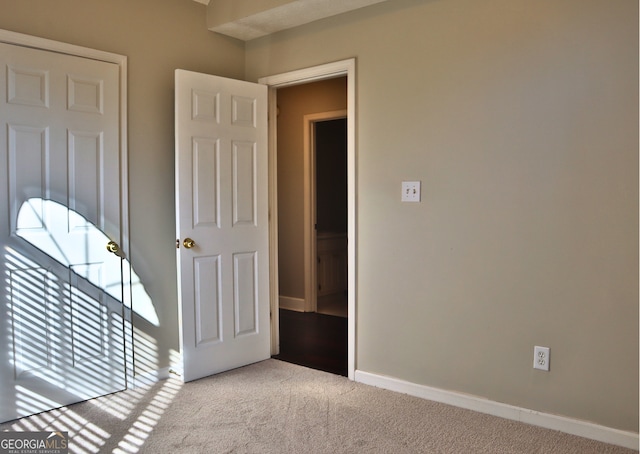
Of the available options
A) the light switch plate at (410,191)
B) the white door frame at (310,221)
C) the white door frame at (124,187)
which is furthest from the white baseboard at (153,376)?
the white door frame at (310,221)

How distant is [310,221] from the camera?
5363 mm

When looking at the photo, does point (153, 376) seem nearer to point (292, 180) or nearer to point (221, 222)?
point (221, 222)

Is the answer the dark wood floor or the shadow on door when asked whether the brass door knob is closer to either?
the dark wood floor

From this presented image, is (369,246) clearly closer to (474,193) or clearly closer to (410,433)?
(474,193)

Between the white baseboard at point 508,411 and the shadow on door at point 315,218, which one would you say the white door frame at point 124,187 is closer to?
the shadow on door at point 315,218

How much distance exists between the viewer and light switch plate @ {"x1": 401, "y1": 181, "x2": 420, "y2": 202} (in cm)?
298

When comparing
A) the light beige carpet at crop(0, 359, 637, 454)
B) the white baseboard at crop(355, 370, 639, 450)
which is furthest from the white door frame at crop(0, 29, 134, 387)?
the white baseboard at crop(355, 370, 639, 450)

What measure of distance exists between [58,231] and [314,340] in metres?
2.22

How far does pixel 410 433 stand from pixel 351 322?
2.98 feet

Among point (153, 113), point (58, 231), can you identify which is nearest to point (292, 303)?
point (153, 113)

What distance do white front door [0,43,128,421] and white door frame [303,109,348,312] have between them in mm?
2481

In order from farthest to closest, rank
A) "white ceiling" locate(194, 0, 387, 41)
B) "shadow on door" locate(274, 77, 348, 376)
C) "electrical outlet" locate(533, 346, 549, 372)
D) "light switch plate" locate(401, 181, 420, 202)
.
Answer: "shadow on door" locate(274, 77, 348, 376) → "white ceiling" locate(194, 0, 387, 41) → "light switch plate" locate(401, 181, 420, 202) → "electrical outlet" locate(533, 346, 549, 372)

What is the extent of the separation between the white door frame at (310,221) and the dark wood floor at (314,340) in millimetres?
199

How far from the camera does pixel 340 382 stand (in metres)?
3.27
